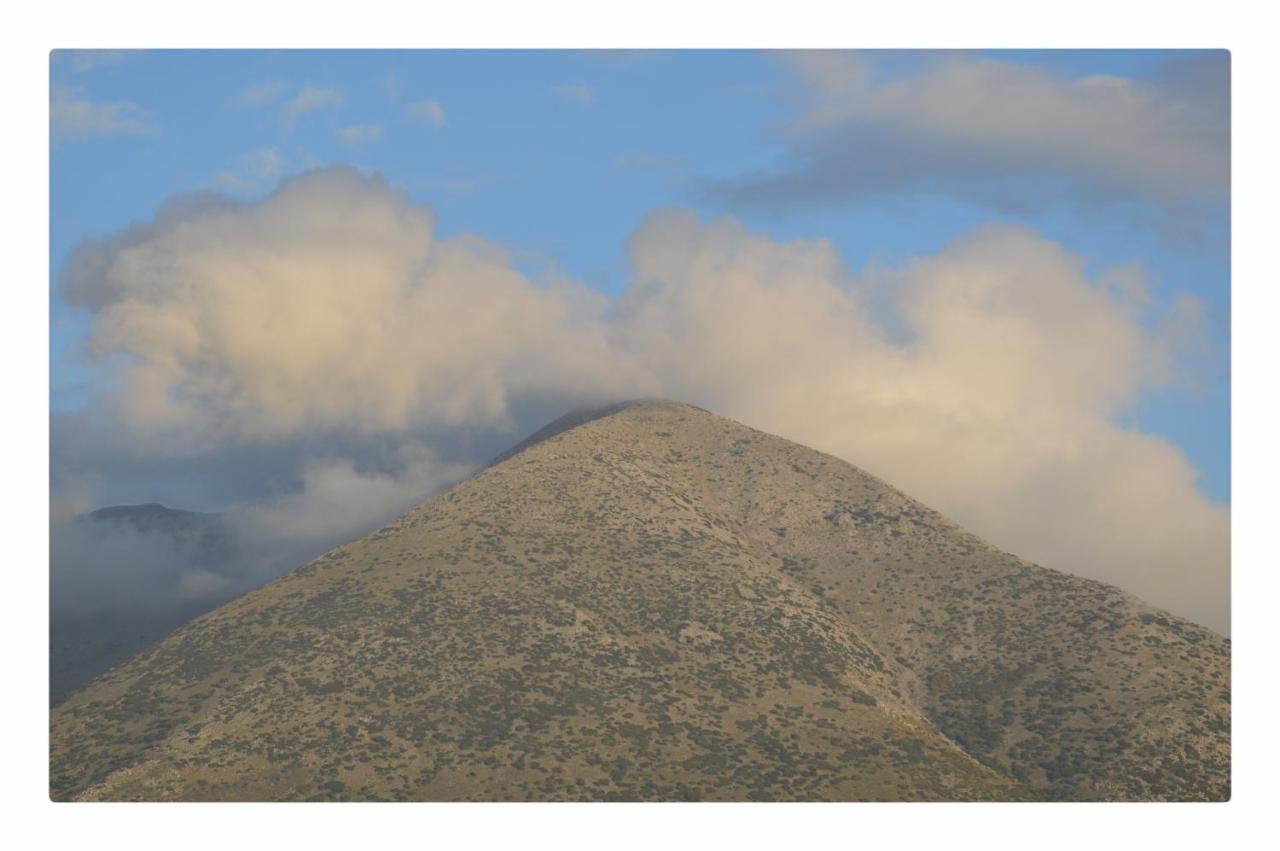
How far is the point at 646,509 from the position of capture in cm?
12862

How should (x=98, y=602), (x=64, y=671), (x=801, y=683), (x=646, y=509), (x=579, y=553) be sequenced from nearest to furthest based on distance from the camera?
(x=801, y=683), (x=579, y=553), (x=646, y=509), (x=64, y=671), (x=98, y=602)

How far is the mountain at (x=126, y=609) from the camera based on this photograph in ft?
525

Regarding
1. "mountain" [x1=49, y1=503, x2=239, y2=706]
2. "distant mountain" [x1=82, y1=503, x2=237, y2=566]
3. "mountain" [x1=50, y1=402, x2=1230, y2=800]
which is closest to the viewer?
"mountain" [x1=50, y1=402, x2=1230, y2=800]

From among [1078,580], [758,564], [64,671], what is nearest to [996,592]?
[1078,580]

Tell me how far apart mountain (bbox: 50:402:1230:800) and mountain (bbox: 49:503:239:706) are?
150 ft

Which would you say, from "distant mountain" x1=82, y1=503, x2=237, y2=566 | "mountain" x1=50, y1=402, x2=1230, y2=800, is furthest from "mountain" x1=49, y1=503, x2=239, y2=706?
"mountain" x1=50, y1=402, x2=1230, y2=800

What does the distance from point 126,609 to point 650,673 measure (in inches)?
3836

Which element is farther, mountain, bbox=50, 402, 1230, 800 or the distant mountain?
the distant mountain

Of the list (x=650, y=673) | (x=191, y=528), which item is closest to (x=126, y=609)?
(x=191, y=528)

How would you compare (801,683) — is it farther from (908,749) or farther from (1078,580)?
(1078,580)

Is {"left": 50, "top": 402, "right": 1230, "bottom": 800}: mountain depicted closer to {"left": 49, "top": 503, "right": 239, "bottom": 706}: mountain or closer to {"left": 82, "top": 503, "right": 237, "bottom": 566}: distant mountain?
{"left": 49, "top": 503, "right": 239, "bottom": 706}: mountain

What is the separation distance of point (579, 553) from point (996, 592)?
3594 centimetres

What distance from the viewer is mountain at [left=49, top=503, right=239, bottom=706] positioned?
15988 centimetres

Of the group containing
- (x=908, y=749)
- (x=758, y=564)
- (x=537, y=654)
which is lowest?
(x=908, y=749)
